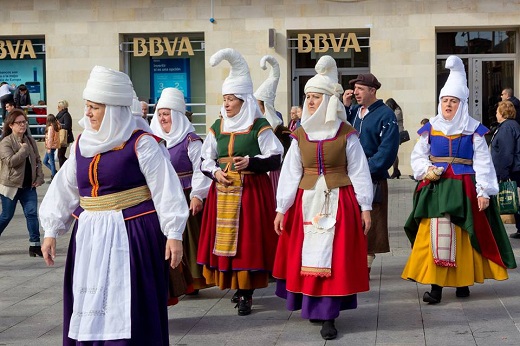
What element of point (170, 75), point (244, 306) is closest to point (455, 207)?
point (244, 306)

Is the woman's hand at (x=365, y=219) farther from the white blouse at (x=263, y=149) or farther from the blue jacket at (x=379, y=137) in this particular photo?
the blue jacket at (x=379, y=137)

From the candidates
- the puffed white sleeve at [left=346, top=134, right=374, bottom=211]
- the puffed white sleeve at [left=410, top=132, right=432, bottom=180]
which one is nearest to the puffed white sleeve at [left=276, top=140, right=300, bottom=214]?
the puffed white sleeve at [left=346, top=134, right=374, bottom=211]

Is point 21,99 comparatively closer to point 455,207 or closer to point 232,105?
point 232,105

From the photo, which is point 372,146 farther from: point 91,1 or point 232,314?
point 91,1

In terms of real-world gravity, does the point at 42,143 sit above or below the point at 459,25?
below

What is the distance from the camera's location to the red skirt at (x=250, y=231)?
829cm

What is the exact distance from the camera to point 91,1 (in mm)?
23797

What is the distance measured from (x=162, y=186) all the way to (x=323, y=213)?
2.15 meters

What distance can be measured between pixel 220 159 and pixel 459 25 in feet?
50.6

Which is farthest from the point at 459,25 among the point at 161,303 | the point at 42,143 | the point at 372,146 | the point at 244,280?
the point at 161,303

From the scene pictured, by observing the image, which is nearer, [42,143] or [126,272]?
[126,272]

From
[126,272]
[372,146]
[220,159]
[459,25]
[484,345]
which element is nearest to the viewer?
[126,272]

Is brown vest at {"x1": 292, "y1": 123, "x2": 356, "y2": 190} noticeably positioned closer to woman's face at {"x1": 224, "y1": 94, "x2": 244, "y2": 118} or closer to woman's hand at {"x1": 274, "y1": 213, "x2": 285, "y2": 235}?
woman's hand at {"x1": 274, "y1": 213, "x2": 285, "y2": 235}

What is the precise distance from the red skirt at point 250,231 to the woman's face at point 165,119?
0.80 metres
